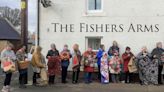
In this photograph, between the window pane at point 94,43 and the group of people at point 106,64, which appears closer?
the group of people at point 106,64

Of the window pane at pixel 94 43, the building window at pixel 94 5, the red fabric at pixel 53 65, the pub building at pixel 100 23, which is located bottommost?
the red fabric at pixel 53 65

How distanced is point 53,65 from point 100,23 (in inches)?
105

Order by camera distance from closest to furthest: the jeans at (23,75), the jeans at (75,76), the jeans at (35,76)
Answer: the jeans at (23,75), the jeans at (35,76), the jeans at (75,76)

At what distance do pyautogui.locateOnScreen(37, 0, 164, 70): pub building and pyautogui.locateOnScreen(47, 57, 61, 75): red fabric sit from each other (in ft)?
4.56

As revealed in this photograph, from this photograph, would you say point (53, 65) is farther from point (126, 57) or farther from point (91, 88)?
point (126, 57)

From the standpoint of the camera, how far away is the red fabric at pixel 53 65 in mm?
18438

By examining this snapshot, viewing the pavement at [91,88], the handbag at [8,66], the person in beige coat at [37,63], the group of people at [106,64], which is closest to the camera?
the handbag at [8,66]

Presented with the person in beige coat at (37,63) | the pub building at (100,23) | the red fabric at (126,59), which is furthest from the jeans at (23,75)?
the red fabric at (126,59)

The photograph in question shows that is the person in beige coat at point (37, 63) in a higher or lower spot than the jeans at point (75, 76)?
higher

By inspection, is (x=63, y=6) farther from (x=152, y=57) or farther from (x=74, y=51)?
(x=152, y=57)

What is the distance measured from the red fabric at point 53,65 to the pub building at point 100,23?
1389 mm

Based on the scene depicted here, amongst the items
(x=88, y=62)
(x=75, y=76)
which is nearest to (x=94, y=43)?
(x=88, y=62)

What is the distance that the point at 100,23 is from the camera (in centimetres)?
1947

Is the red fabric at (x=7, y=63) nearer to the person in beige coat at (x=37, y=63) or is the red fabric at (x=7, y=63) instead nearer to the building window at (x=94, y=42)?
the person in beige coat at (x=37, y=63)
